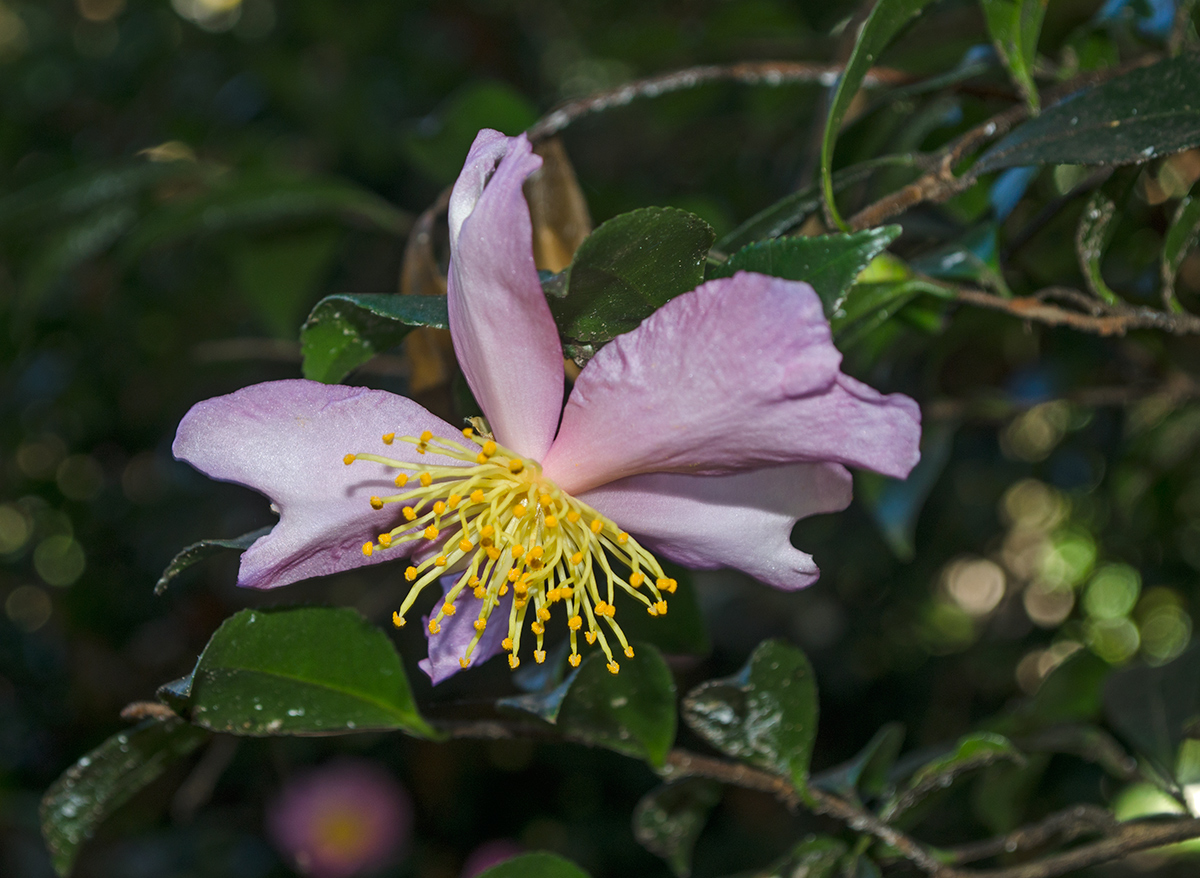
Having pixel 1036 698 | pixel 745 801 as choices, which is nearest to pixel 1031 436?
pixel 745 801

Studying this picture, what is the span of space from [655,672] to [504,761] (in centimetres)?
155

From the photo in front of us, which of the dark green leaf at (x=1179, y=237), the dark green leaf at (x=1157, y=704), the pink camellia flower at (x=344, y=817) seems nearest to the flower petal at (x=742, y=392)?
the dark green leaf at (x=1179, y=237)

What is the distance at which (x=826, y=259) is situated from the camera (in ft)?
1.42

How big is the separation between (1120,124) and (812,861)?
1.63 ft

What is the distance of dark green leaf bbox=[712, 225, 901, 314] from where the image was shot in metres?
0.43

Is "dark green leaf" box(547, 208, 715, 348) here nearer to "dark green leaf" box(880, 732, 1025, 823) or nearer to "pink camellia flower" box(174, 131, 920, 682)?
"pink camellia flower" box(174, 131, 920, 682)

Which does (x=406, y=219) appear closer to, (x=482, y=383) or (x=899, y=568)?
(x=482, y=383)

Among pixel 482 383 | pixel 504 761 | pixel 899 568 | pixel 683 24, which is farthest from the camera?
pixel 504 761

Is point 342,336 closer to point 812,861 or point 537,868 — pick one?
point 537,868

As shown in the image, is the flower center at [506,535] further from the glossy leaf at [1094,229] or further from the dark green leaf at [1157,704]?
the dark green leaf at [1157,704]

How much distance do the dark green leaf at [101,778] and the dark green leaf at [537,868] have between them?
0.70 ft

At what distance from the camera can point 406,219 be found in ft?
3.64

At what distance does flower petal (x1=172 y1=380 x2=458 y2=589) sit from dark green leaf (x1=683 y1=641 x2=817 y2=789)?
0.26 meters

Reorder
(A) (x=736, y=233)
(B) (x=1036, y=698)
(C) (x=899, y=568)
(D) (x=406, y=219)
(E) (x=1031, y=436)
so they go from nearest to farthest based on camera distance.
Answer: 1. (A) (x=736, y=233)
2. (B) (x=1036, y=698)
3. (D) (x=406, y=219)
4. (C) (x=899, y=568)
5. (E) (x=1031, y=436)
